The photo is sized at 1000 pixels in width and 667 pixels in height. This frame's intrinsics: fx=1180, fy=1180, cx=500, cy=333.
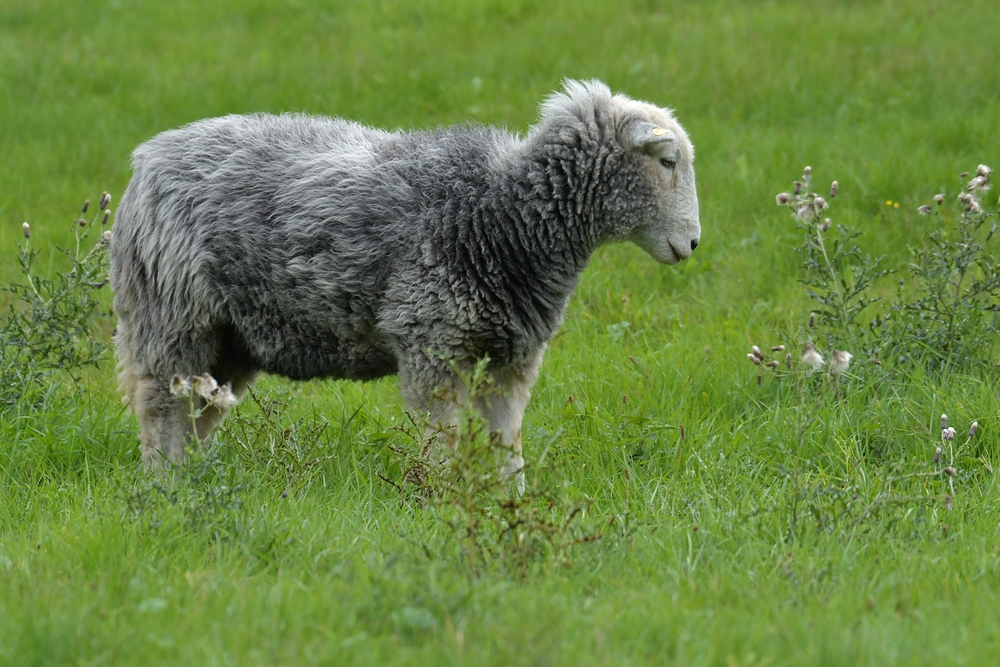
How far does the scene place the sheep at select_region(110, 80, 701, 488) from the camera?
498 centimetres

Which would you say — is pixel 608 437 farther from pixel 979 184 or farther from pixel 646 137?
pixel 979 184

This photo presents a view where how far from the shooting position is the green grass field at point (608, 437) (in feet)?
11.6

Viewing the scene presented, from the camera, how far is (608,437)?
5.53 meters

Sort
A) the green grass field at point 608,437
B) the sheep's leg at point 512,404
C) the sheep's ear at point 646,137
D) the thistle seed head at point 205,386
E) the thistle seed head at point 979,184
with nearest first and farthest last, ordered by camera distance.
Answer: the green grass field at point 608,437 < the thistle seed head at point 205,386 < the sheep's ear at point 646,137 < the sheep's leg at point 512,404 < the thistle seed head at point 979,184

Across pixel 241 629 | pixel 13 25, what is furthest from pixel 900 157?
pixel 13 25

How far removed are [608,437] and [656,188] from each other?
1215 millimetres

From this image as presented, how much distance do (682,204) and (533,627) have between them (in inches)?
90.4

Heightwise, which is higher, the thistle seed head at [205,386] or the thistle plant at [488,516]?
the thistle seed head at [205,386]

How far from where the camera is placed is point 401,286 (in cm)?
495

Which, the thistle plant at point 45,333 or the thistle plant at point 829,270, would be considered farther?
the thistle plant at point 45,333

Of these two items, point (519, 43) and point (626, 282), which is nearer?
point (626, 282)

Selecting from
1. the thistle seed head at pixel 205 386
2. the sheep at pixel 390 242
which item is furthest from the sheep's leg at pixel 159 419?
the thistle seed head at pixel 205 386

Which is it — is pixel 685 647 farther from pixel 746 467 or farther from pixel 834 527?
pixel 746 467

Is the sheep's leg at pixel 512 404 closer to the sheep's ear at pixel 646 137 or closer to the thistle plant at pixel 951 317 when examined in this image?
the sheep's ear at pixel 646 137
